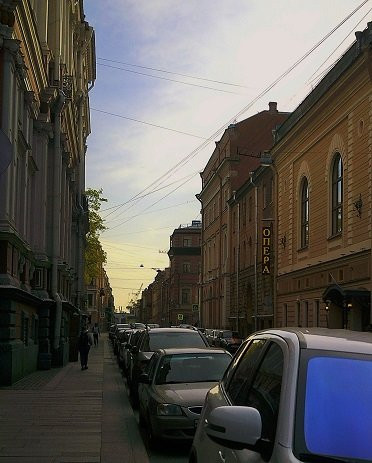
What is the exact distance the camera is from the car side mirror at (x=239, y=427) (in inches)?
146

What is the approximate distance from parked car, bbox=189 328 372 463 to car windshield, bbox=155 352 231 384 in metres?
7.04

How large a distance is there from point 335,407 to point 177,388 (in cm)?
748

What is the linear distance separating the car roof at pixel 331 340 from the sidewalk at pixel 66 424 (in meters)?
5.52

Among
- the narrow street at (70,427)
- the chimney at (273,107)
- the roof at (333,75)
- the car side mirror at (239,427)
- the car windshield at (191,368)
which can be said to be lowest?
the narrow street at (70,427)

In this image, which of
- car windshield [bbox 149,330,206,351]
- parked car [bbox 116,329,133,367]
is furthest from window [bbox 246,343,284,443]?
parked car [bbox 116,329,133,367]

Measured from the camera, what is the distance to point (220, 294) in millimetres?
64750

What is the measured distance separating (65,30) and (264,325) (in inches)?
880

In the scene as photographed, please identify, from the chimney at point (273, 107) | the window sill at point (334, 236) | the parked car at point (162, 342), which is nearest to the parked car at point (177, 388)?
the parked car at point (162, 342)

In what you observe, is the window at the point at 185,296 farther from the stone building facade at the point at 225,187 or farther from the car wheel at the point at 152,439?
the car wheel at the point at 152,439

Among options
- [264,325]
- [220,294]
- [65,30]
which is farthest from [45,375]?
[220,294]

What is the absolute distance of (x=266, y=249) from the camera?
43406mm

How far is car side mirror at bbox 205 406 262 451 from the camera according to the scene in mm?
3707

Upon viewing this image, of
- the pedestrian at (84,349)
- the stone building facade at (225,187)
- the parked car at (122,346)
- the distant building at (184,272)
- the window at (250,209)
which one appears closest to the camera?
the pedestrian at (84,349)

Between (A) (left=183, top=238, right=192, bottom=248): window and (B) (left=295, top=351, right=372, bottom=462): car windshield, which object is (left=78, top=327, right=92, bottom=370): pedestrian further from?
(A) (left=183, top=238, right=192, bottom=248): window
